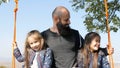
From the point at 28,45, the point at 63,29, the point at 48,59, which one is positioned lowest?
Answer: the point at 48,59

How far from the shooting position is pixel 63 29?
14.0 ft

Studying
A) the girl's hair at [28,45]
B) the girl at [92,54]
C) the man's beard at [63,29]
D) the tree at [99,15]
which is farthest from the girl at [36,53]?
the tree at [99,15]

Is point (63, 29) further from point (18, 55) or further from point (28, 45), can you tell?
point (18, 55)

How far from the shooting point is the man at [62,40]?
4234 millimetres

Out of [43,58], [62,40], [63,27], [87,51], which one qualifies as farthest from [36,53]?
[87,51]

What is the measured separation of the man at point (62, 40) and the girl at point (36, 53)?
0.08m

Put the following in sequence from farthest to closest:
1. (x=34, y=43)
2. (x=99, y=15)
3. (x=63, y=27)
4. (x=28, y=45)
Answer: (x=99, y=15), (x=28, y=45), (x=34, y=43), (x=63, y=27)

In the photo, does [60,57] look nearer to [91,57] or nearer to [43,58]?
[43,58]

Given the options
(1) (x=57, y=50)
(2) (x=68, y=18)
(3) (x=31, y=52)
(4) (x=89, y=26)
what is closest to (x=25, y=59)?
(3) (x=31, y=52)

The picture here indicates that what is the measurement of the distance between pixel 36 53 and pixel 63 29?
0.48 m

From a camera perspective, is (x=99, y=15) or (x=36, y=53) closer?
(x=36, y=53)

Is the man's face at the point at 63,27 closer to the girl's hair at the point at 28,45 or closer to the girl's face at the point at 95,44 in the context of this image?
the girl's hair at the point at 28,45

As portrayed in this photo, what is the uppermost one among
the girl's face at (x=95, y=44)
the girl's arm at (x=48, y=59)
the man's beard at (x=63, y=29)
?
the man's beard at (x=63, y=29)

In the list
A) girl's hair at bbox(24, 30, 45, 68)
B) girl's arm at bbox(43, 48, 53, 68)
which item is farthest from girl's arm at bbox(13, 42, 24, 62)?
girl's arm at bbox(43, 48, 53, 68)
